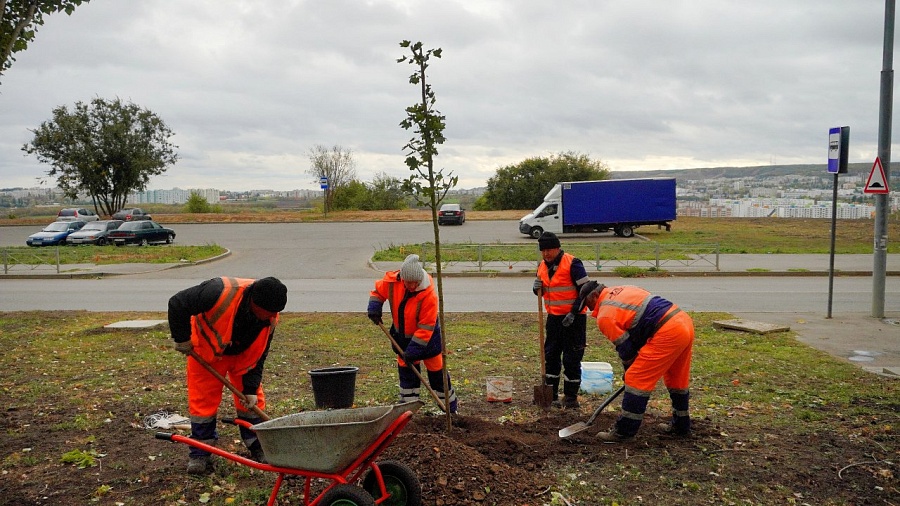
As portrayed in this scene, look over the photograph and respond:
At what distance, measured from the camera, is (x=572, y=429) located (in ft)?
19.0

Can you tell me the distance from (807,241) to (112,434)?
28.4m

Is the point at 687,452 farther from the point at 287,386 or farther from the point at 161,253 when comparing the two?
the point at 161,253

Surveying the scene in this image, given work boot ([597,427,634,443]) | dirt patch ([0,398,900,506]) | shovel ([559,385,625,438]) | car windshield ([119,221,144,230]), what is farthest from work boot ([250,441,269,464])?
car windshield ([119,221,144,230])

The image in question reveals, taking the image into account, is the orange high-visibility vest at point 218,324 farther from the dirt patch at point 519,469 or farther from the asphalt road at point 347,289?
the asphalt road at point 347,289

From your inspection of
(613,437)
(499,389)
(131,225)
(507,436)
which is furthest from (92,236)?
(613,437)

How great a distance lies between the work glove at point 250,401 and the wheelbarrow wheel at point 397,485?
44.8 inches

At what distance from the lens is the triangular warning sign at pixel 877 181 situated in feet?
36.8

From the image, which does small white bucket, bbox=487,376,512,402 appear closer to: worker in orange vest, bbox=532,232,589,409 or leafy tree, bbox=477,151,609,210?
worker in orange vest, bbox=532,232,589,409

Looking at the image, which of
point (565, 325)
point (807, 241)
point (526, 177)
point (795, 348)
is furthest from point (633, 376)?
point (526, 177)

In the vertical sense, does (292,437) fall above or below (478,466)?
above

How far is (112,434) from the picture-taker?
19.3ft

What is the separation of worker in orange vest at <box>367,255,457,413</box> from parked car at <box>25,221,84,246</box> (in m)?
32.7

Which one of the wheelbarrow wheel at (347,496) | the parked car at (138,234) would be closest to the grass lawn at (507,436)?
the wheelbarrow wheel at (347,496)

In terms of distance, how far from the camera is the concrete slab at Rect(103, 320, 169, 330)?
1133cm
